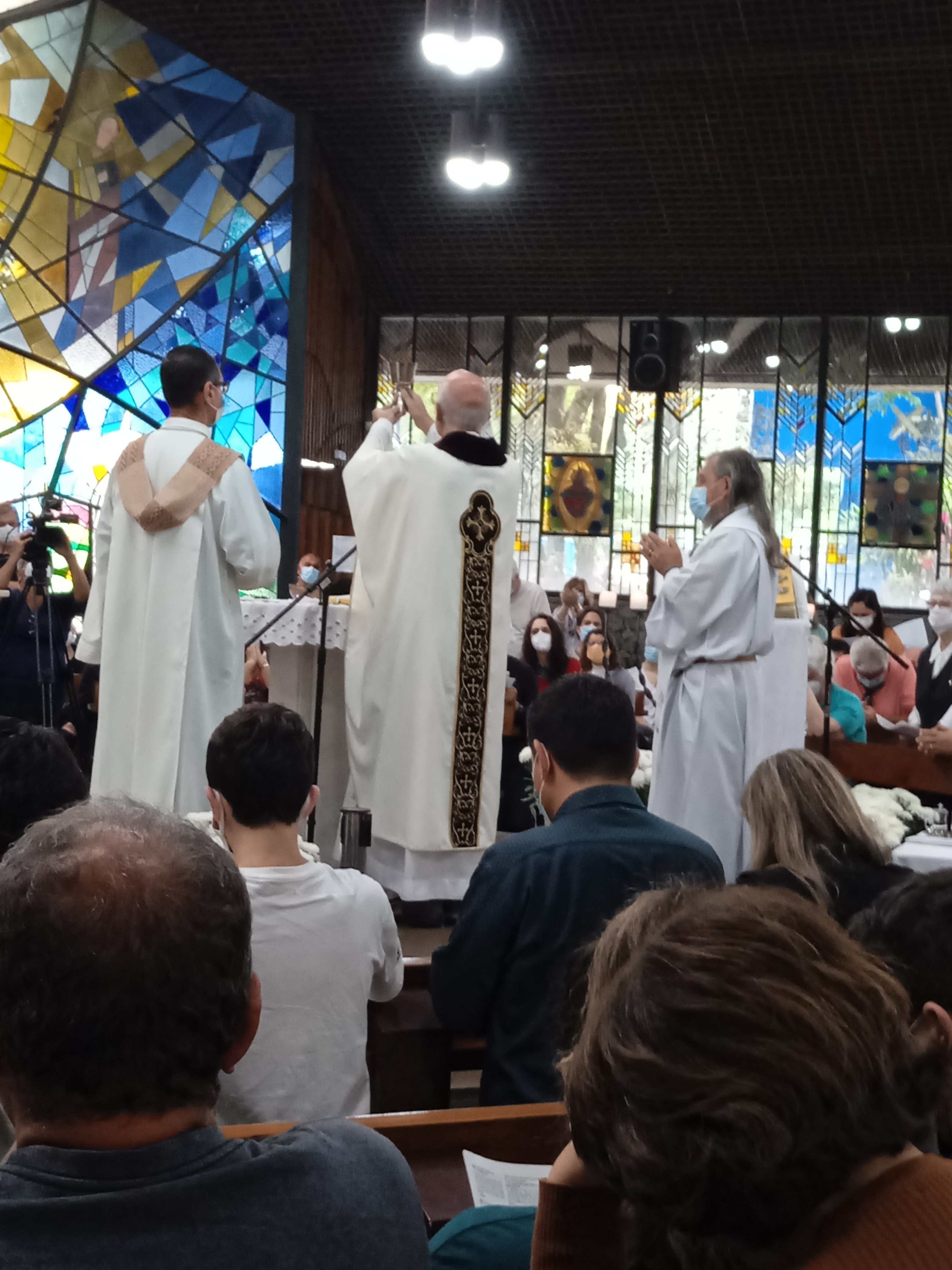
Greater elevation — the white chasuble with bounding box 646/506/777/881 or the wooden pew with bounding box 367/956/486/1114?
the white chasuble with bounding box 646/506/777/881

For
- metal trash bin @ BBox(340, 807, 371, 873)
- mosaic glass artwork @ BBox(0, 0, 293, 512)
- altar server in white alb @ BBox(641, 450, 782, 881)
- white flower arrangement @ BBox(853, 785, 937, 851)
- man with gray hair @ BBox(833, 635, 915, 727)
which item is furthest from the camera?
mosaic glass artwork @ BBox(0, 0, 293, 512)

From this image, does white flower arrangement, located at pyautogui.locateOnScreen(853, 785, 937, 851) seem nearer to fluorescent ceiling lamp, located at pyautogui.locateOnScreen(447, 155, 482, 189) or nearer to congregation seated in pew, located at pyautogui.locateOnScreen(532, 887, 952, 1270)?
congregation seated in pew, located at pyautogui.locateOnScreen(532, 887, 952, 1270)

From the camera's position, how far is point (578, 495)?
1354 cm

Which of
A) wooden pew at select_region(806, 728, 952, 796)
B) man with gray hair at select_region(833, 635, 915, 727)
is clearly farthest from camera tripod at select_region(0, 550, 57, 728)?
man with gray hair at select_region(833, 635, 915, 727)

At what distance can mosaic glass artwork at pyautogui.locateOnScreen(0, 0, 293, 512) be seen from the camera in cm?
990

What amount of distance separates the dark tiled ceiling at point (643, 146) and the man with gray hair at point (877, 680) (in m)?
4.88

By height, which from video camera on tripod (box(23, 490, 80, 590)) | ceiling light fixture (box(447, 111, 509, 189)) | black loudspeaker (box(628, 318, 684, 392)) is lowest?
video camera on tripod (box(23, 490, 80, 590))

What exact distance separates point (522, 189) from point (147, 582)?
8.50 meters

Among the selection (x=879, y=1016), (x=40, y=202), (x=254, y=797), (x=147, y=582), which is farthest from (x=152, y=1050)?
(x=40, y=202)

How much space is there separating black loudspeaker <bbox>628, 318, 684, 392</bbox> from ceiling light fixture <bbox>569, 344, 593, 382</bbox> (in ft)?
3.10

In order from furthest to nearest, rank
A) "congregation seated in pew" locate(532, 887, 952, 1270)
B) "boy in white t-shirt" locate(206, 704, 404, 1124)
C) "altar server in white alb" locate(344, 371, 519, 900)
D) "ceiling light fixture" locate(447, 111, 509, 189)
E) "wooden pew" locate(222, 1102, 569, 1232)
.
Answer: "ceiling light fixture" locate(447, 111, 509, 189) < "altar server in white alb" locate(344, 371, 519, 900) < "boy in white t-shirt" locate(206, 704, 404, 1124) < "wooden pew" locate(222, 1102, 569, 1232) < "congregation seated in pew" locate(532, 887, 952, 1270)

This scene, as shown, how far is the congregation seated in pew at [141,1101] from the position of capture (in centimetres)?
87

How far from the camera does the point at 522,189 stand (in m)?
11.7

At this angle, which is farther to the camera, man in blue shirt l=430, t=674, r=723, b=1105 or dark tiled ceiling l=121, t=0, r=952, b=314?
dark tiled ceiling l=121, t=0, r=952, b=314
